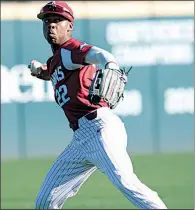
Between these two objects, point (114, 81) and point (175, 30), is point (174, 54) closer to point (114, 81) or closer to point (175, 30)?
point (175, 30)

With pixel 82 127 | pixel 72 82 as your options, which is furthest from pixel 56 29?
pixel 82 127

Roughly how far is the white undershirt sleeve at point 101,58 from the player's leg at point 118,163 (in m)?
0.46

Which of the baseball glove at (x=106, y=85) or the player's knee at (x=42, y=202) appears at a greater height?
the baseball glove at (x=106, y=85)

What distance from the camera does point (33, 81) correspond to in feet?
37.2

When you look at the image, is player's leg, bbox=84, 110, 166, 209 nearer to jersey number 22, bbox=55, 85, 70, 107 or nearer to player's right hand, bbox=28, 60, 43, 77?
jersey number 22, bbox=55, 85, 70, 107

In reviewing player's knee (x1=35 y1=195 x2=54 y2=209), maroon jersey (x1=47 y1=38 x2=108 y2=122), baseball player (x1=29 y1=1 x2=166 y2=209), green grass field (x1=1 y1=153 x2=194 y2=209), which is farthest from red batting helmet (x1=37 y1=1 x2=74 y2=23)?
green grass field (x1=1 y1=153 x2=194 y2=209)

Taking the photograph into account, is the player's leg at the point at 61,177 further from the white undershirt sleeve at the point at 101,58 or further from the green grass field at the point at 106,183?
the green grass field at the point at 106,183

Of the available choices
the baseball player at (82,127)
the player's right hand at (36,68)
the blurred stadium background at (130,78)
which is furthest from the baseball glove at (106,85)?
the blurred stadium background at (130,78)

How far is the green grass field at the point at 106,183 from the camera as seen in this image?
7359 millimetres

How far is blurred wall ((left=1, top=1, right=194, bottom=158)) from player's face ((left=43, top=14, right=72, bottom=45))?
20.4ft

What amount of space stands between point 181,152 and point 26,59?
253 cm

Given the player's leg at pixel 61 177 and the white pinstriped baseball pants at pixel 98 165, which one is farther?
the player's leg at pixel 61 177

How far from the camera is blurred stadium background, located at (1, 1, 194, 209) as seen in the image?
443 inches

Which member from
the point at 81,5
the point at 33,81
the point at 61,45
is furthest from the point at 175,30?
the point at 61,45
